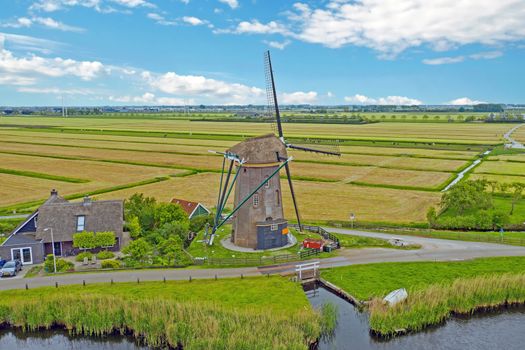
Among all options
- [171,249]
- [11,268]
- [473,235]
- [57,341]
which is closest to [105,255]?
[171,249]

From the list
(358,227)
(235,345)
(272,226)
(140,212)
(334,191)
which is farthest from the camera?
(334,191)

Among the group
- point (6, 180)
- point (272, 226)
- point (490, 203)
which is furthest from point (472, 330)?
point (6, 180)

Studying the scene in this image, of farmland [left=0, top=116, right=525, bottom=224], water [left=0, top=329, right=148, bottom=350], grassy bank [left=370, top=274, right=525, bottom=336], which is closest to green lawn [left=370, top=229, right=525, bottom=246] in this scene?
farmland [left=0, top=116, right=525, bottom=224]

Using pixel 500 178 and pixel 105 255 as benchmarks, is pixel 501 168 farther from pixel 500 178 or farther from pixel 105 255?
pixel 105 255

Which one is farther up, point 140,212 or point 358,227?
point 140,212

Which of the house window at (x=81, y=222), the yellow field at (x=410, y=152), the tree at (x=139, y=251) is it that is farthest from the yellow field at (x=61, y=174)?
the yellow field at (x=410, y=152)

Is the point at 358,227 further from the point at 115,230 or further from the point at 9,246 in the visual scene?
the point at 9,246
